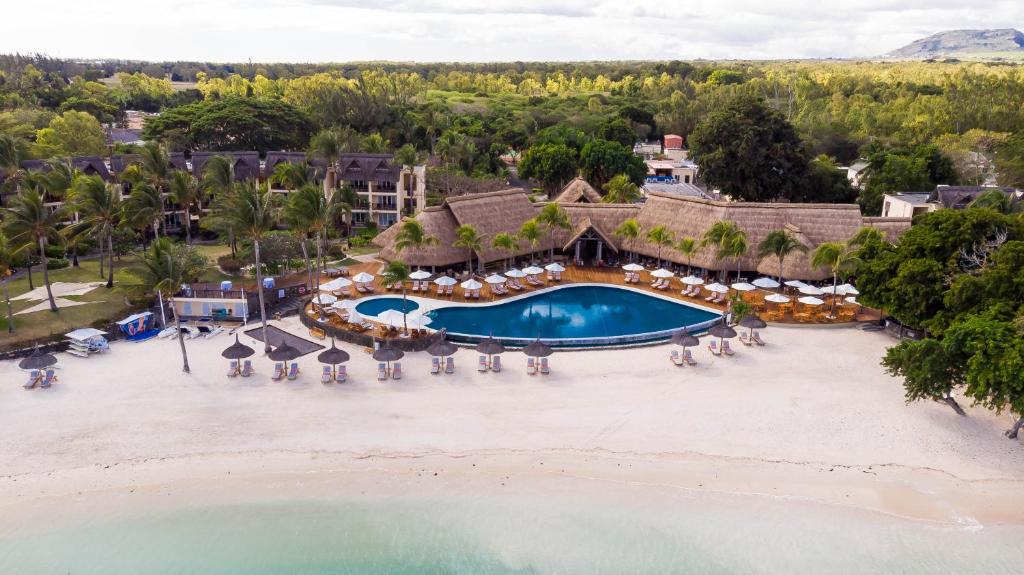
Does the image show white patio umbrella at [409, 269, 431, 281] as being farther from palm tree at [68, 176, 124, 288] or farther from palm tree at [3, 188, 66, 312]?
palm tree at [3, 188, 66, 312]

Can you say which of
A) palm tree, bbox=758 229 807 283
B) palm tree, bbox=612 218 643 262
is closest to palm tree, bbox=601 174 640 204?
palm tree, bbox=612 218 643 262

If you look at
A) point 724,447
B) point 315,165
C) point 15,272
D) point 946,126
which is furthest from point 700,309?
point 946,126

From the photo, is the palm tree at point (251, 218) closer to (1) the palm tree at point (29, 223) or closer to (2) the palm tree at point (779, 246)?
(1) the palm tree at point (29, 223)

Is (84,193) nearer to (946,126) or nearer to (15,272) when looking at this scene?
(15,272)

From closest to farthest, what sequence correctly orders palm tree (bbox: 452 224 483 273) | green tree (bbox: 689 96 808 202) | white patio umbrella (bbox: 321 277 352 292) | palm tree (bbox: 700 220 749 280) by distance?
1. white patio umbrella (bbox: 321 277 352 292)
2. palm tree (bbox: 700 220 749 280)
3. palm tree (bbox: 452 224 483 273)
4. green tree (bbox: 689 96 808 202)

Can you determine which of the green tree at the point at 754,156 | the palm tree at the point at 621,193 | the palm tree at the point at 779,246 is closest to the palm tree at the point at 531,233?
the palm tree at the point at 621,193

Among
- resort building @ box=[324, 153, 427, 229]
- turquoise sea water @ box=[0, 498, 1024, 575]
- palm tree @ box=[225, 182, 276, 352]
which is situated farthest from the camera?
resort building @ box=[324, 153, 427, 229]

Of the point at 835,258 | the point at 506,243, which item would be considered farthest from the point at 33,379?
the point at 835,258
